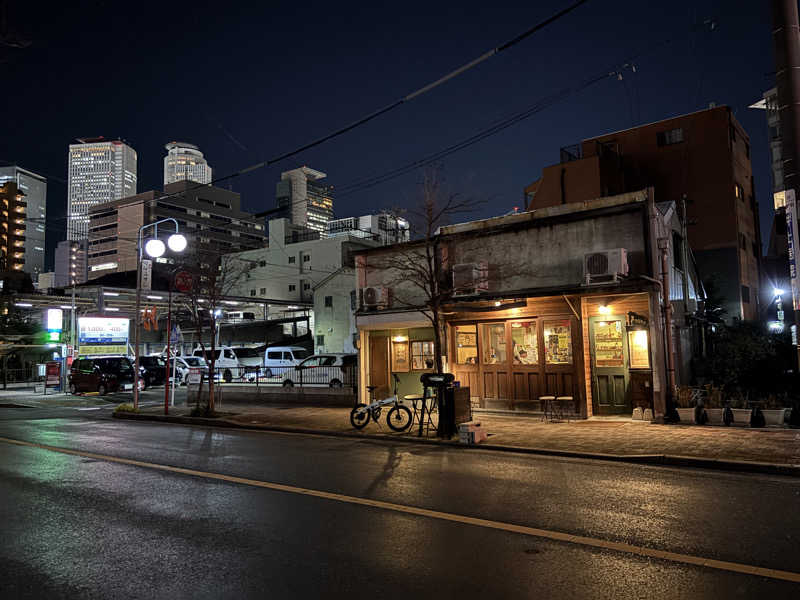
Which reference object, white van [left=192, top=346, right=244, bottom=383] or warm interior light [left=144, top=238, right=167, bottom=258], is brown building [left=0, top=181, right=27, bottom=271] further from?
warm interior light [left=144, top=238, right=167, bottom=258]

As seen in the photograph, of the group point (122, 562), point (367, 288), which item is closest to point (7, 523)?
point (122, 562)

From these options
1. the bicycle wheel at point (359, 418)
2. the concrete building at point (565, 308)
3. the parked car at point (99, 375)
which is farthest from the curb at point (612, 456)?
the parked car at point (99, 375)

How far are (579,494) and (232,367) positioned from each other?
95.4 ft

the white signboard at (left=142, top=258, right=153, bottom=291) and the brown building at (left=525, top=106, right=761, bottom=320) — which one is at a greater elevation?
the brown building at (left=525, top=106, right=761, bottom=320)

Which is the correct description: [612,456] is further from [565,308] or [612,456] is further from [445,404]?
[565,308]

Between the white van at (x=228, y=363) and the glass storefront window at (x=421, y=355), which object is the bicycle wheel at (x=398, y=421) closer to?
the glass storefront window at (x=421, y=355)

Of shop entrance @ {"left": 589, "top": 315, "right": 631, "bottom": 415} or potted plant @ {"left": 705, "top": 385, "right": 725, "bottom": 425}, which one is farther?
shop entrance @ {"left": 589, "top": 315, "right": 631, "bottom": 415}

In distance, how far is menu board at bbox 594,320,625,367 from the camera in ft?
49.3

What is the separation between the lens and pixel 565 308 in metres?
15.4

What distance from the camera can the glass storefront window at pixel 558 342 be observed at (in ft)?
50.3

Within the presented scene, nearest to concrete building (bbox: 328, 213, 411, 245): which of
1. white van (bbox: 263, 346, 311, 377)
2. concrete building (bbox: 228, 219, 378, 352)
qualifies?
concrete building (bbox: 228, 219, 378, 352)

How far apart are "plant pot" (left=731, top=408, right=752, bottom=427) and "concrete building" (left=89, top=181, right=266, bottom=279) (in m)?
97.3

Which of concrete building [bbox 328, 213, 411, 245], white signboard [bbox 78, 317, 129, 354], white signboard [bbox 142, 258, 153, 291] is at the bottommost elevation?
white signboard [bbox 78, 317, 129, 354]

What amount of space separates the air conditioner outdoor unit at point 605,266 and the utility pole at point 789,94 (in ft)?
11.5
